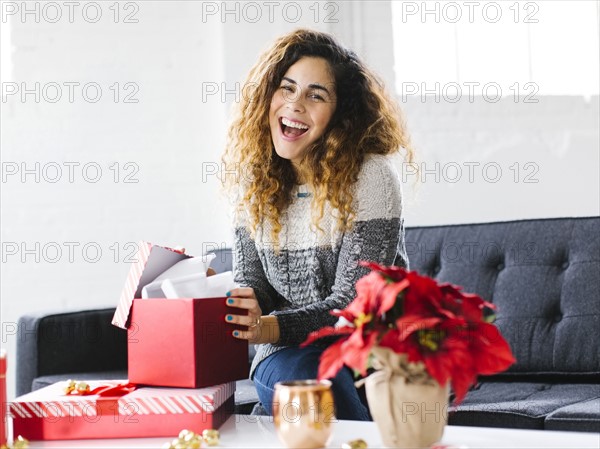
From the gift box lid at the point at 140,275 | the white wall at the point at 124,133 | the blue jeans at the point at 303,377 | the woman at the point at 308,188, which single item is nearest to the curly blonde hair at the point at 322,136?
the woman at the point at 308,188

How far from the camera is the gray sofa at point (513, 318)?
202 cm

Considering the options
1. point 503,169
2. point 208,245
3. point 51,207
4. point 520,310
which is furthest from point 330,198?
point 51,207

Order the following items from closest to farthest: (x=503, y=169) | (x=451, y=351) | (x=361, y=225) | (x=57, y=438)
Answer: (x=451, y=351)
(x=57, y=438)
(x=361, y=225)
(x=503, y=169)

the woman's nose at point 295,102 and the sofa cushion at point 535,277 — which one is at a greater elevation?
the woman's nose at point 295,102

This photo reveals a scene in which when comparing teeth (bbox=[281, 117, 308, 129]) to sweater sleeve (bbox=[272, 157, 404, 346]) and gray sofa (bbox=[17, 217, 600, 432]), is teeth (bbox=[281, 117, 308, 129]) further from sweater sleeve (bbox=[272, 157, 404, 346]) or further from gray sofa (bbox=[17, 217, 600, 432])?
gray sofa (bbox=[17, 217, 600, 432])

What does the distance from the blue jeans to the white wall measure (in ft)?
3.93

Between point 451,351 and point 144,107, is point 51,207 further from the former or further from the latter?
point 451,351

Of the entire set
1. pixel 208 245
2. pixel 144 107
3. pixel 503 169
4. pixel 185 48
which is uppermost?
pixel 185 48

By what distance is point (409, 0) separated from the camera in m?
2.85

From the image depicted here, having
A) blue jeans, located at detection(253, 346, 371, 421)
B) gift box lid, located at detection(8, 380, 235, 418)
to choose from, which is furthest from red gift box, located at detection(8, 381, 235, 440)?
blue jeans, located at detection(253, 346, 371, 421)

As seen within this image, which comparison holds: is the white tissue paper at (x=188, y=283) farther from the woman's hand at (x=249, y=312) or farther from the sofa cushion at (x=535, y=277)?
the sofa cushion at (x=535, y=277)

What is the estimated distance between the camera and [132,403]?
1327 millimetres

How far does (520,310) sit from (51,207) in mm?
1672

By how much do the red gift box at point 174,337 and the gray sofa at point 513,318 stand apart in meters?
0.46
